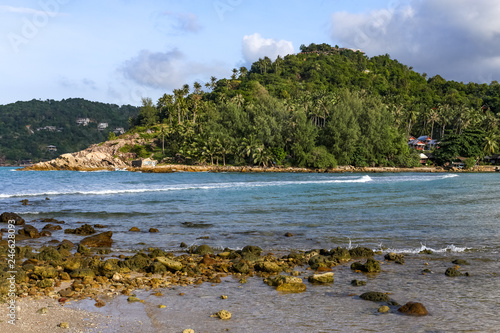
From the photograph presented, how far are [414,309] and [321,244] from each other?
7.87 metres

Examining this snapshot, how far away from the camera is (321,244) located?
647 inches

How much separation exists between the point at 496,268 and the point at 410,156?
10709 cm

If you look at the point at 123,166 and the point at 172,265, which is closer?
the point at 172,265

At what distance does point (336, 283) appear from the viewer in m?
10.9

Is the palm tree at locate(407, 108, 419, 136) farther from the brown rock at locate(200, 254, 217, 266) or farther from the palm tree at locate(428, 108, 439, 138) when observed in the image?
the brown rock at locate(200, 254, 217, 266)

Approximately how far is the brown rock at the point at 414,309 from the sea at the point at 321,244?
0.67 feet

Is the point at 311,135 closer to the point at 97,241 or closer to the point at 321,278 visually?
the point at 97,241

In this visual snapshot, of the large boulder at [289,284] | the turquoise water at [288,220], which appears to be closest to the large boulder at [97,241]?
the turquoise water at [288,220]

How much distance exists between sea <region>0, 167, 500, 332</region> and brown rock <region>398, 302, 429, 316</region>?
204mm

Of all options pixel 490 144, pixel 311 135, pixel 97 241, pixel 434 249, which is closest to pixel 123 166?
pixel 311 135

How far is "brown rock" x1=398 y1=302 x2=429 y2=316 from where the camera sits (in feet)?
27.9

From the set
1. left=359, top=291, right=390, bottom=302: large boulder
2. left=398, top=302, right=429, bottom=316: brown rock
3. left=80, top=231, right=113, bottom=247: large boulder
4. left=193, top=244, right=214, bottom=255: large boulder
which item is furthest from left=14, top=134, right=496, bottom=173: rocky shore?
left=398, top=302, right=429, bottom=316: brown rock

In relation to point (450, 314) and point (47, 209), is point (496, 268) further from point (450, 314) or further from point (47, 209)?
point (47, 209)

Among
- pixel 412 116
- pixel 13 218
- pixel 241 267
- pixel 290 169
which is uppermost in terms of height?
pixel 412 116
